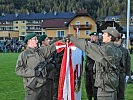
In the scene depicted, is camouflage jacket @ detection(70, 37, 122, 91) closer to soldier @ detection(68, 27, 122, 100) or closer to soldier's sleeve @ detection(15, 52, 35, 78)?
soldier @ detection(68, 27, 122, 100)

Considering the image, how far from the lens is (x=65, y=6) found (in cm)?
17000

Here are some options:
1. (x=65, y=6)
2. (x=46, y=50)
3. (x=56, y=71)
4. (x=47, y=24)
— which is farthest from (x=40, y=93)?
(x=65, y=6)

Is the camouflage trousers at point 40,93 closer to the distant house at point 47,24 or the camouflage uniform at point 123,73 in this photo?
the camouflage uniform at point 123,73

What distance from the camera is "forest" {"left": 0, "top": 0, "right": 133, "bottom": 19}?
519ft

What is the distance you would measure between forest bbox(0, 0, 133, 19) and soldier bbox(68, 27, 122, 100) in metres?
146

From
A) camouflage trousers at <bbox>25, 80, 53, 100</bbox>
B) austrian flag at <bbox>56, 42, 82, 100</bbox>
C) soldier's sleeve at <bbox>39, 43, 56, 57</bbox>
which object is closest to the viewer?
camouflage trousers at <bbox>25, 80, 53, 100</bbox>

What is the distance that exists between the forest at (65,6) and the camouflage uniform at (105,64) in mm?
145885

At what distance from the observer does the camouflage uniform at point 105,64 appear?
6633mm

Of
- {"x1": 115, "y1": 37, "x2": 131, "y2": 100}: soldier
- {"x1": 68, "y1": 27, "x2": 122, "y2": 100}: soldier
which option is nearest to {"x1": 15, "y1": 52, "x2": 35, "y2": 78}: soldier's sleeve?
{"x1": 68, "y1": 27, "x2": 122, "y2": 100}: soldier

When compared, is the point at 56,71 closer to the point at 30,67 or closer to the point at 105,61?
the point at 30,67

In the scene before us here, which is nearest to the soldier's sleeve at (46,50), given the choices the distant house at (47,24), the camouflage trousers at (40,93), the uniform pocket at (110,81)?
the camouflage trousers at (40,93)

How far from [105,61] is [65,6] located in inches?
6473

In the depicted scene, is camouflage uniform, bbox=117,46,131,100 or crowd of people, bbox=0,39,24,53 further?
crowd of people, bbox=0,39,24,53

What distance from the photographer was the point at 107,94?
22.7 ft
